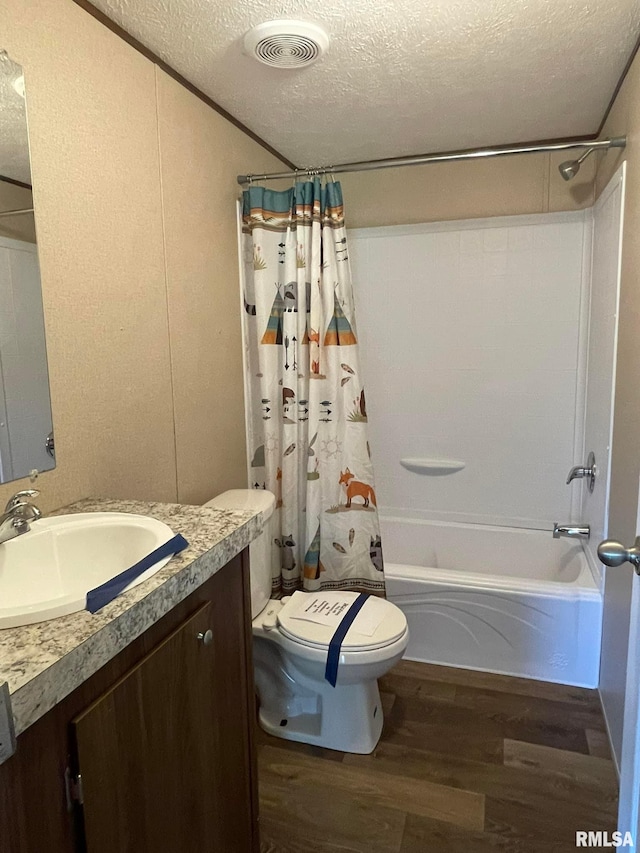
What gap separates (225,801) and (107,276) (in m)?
1.31

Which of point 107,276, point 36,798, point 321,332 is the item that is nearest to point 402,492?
point 321,332

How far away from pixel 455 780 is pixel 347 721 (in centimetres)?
38

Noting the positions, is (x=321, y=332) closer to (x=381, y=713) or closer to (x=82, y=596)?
(x=381, y=713)

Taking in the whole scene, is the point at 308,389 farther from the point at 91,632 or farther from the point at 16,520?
the point at 91,632

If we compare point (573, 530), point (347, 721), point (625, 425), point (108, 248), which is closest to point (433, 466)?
point (573, 530)

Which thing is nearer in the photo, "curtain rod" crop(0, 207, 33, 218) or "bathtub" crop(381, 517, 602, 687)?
"curtain rod" crop(0, 207, 33, 218)

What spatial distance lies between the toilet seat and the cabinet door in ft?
1.66

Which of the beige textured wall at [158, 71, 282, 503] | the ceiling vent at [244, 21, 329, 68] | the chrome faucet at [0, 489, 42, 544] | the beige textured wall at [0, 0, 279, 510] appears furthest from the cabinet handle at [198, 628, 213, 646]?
the ceiling vent at [244, 21, 329, 68]

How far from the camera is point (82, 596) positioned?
2.90 feet

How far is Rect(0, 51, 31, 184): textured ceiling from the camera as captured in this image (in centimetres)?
124

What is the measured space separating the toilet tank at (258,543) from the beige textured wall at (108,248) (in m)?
0.16

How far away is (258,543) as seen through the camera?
199cm

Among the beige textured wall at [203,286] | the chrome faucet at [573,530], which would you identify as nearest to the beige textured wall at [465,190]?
the beige textured wall at [203,286]

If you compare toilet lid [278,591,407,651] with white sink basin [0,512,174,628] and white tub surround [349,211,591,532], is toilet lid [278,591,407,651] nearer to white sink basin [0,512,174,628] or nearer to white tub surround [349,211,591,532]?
white sink basin [0,512,174,628]
